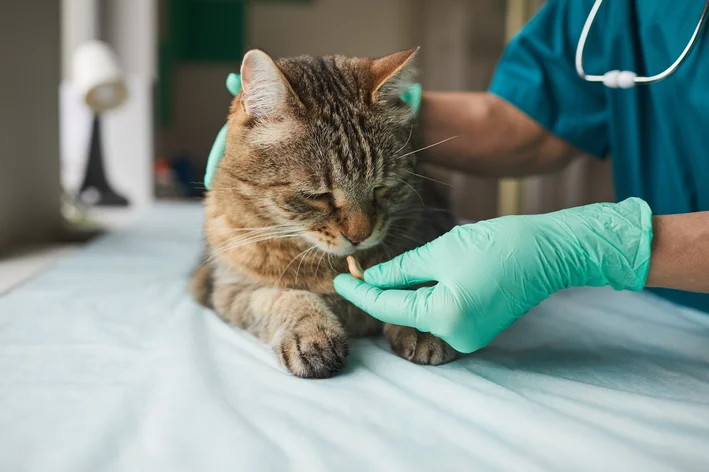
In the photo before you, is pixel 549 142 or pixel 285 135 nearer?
pixel 285 135

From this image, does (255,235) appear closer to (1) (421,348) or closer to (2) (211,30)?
(1) (421,348)

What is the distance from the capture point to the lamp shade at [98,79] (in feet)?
6.87

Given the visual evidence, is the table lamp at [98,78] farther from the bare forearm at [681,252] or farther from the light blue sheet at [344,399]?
the bare forearm at [681,252]

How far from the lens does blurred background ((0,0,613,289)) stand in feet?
5.42

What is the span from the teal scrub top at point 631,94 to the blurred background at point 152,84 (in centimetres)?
53

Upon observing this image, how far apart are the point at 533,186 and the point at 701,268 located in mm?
1690

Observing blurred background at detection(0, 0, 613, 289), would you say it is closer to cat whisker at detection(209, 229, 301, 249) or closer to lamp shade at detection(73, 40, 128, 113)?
lamp shade at detection(73, 40, 128, 113)

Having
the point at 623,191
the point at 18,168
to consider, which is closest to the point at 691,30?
the point at 623,191

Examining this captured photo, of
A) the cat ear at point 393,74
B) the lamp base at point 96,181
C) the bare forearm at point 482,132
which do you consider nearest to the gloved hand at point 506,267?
the cat ear at point 393,74

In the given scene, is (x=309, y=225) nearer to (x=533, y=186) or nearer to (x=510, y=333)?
(x=510, y=333)

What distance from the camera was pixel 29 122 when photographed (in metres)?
1.66

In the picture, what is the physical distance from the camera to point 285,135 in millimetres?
907

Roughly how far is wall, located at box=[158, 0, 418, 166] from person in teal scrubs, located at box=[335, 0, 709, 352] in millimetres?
3626

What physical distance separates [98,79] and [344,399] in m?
1.84
